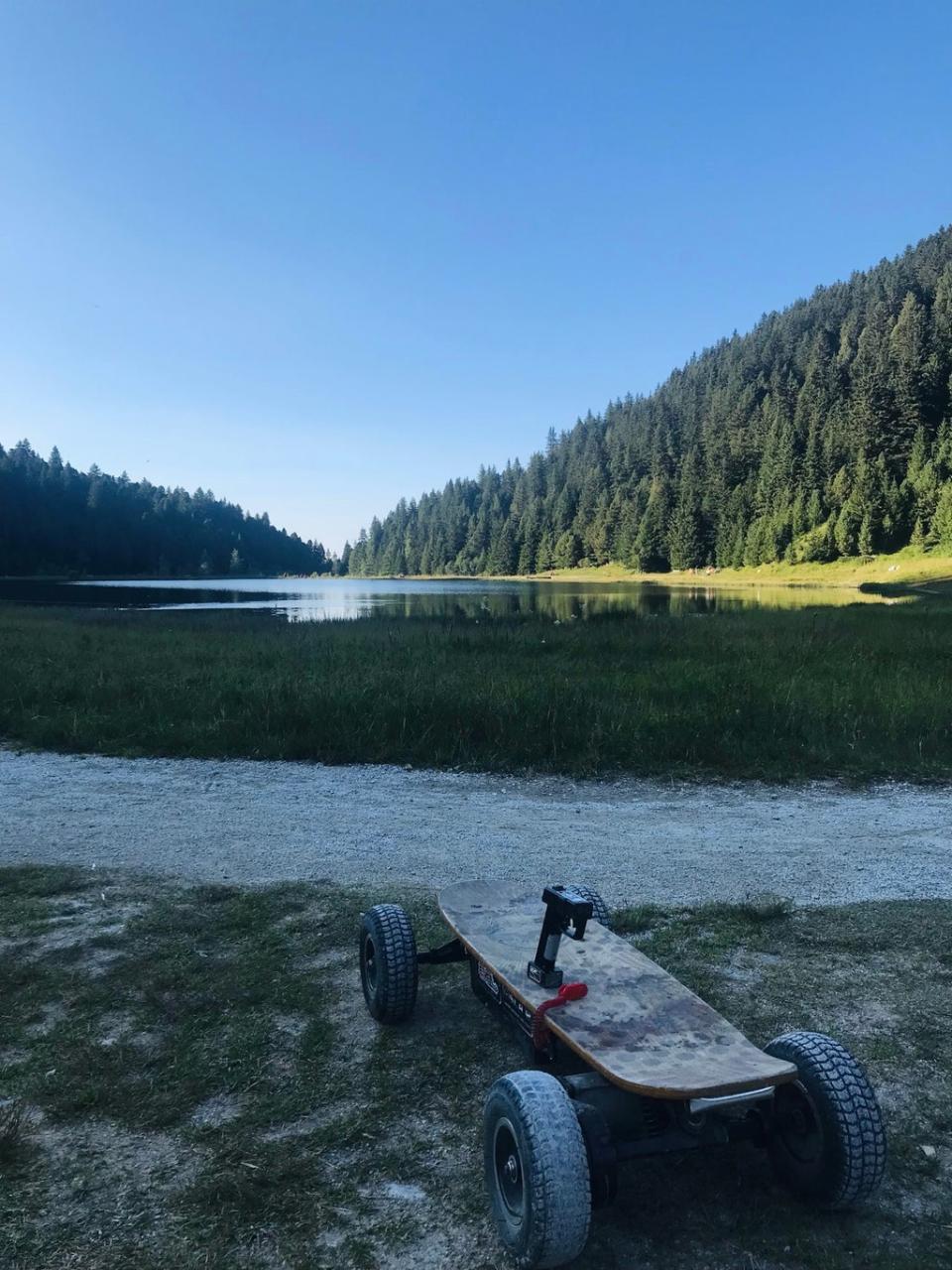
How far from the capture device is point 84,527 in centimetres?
13925

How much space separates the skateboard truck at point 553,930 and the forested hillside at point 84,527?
144452 millimetres

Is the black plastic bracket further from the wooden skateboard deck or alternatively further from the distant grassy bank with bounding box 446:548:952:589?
the distant grassy bank with bounding box 446:548:952:589

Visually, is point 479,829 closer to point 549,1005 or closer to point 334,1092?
point 334,1092

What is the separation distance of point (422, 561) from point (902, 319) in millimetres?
118251

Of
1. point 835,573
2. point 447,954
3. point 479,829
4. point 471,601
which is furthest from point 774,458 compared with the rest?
point 447,954

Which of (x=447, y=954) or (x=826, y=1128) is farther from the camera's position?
(x=447, y=954)

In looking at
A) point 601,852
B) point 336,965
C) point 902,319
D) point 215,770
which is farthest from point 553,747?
point 902,319

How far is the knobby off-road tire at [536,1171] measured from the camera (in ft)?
7.92

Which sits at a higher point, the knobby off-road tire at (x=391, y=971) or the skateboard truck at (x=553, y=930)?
the skateboard truck at (x=553, y=930)

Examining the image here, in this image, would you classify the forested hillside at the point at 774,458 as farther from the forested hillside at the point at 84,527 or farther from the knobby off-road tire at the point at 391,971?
the knobby off-road tire at the point at 391,971

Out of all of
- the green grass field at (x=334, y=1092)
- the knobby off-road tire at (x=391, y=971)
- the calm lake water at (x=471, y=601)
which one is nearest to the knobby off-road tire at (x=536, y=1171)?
the green grass field at (x=334, y=1092)

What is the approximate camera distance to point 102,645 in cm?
2272

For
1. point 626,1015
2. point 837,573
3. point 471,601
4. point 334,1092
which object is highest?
point 837,573

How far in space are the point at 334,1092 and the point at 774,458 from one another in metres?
133
